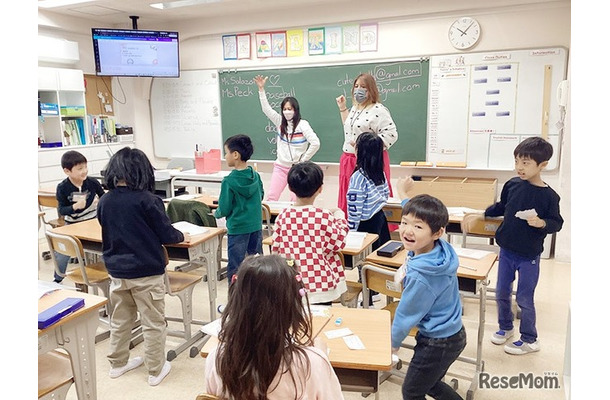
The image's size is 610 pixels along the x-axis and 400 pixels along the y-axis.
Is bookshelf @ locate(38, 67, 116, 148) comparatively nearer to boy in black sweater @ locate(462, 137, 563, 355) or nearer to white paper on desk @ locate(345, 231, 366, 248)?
white paper on desk @ locate(345, 231, 366, 248)

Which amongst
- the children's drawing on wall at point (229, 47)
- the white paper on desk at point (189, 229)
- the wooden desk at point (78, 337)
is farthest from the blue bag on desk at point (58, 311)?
the children's drawing on wall at point (229, 47)

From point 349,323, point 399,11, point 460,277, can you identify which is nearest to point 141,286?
point 349,323

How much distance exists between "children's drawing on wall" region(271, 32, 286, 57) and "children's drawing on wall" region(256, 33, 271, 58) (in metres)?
0.06

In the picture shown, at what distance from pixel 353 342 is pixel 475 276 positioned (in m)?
1.05

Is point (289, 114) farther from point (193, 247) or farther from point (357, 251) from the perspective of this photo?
point (357, 251)

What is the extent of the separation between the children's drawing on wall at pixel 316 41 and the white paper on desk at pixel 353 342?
4601mm

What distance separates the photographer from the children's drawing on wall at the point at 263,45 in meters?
5.93

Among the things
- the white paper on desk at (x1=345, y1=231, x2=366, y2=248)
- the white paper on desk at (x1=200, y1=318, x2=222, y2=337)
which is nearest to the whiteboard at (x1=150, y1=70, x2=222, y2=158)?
the white paper on desk at (x1=345, y1=231, x2=366, y2=248)

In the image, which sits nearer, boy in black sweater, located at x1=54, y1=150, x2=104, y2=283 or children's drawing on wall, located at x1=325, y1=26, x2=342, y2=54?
boy in black sweater, located at x1=54, y1=150, x2=104, y2=283

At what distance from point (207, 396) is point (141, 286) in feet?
Answer: 4.96

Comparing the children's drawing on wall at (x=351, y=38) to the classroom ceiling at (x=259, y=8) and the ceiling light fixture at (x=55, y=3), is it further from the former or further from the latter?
the ceiling light fixture at (x=55, y=3)

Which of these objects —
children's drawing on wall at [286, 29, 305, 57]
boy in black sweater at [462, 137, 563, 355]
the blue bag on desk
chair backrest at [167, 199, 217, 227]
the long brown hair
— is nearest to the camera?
the long brown hair

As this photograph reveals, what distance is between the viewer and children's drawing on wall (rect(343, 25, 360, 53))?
5.46m
